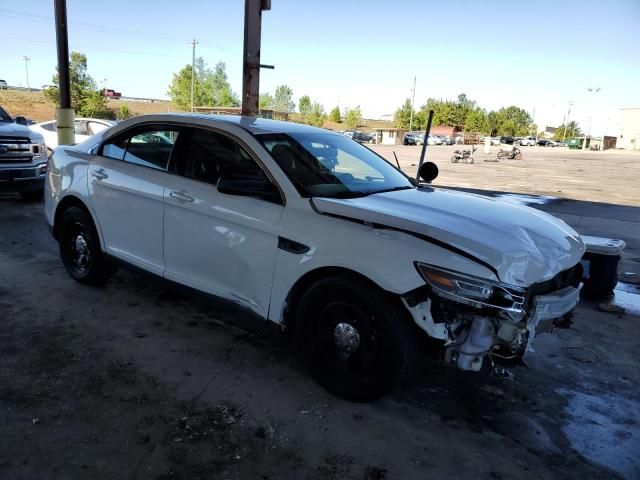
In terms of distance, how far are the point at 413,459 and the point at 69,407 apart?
197 centimetres

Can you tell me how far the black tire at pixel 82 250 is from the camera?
4691 millimetres

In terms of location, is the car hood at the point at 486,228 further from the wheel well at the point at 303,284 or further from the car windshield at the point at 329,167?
the wheel well at the point at 303,284

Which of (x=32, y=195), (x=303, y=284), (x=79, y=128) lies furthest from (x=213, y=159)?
(x=79, y=128)

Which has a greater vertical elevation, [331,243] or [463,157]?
[331,243]

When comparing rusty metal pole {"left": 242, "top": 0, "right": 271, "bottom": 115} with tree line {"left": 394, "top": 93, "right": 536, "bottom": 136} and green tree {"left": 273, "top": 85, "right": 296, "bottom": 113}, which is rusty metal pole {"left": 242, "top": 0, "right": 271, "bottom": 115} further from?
green tree {"left": 273, "top": 85, "right": 296, "bottom": 113}

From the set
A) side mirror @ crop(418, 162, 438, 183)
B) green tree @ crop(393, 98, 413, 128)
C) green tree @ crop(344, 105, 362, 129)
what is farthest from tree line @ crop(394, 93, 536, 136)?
side mirror @ crop(418, 162, 438, 183)

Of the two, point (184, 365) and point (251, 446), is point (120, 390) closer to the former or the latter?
point (184, 365)

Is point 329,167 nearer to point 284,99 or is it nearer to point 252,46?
point 252,46

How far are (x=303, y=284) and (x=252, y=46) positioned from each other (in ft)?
18.3

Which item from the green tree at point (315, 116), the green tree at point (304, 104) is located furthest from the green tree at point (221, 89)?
the green tree at point (304, 104)

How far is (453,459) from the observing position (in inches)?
105

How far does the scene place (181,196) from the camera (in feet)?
12.4

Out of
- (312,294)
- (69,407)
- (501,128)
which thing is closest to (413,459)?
(312,294)

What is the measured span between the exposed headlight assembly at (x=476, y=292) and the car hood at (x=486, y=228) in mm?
80
